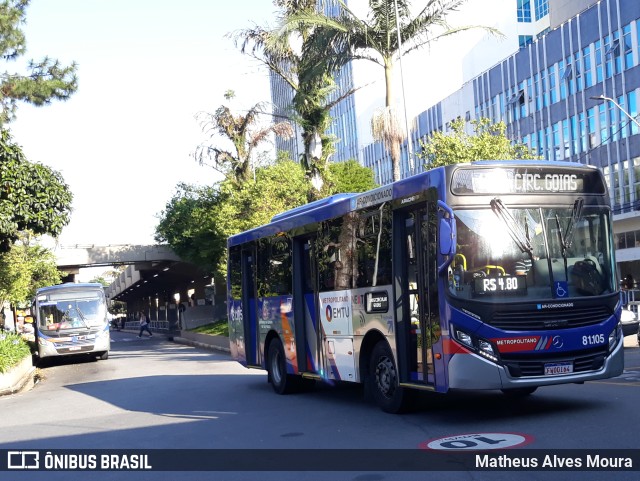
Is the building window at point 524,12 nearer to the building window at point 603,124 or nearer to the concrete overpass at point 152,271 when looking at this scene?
the building window at point 603,124

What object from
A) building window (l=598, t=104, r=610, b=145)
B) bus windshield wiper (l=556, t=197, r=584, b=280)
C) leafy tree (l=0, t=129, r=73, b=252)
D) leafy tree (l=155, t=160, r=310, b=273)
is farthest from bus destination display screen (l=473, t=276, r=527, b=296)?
building window (l=598, t=104, r=610, b=145)

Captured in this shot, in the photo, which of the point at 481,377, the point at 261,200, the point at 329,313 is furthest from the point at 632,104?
the point at 481,377

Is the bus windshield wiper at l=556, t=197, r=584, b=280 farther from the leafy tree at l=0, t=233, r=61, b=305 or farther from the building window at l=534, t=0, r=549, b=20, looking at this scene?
the building window at l=534, t=0, r=549, b=20

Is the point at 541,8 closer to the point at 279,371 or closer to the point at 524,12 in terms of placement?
the point at 524,12

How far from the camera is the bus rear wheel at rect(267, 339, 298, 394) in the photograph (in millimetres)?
16203

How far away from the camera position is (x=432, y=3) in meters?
23.9

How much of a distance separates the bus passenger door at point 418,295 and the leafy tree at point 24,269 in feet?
95.2

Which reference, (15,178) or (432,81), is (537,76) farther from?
(15,178)

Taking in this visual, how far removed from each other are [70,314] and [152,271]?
3767cm

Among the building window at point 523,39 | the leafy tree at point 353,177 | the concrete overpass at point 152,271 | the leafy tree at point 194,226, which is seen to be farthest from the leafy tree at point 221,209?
the building window at point 523,39

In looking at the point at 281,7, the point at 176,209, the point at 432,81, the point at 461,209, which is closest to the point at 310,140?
the point at 281,7

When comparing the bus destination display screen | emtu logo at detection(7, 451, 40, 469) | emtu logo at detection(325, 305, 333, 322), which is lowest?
emtu logo at detection(7, 451, 40, 469)

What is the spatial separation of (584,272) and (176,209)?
41.5 m

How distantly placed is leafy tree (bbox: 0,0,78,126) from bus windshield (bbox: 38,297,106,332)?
951cm
